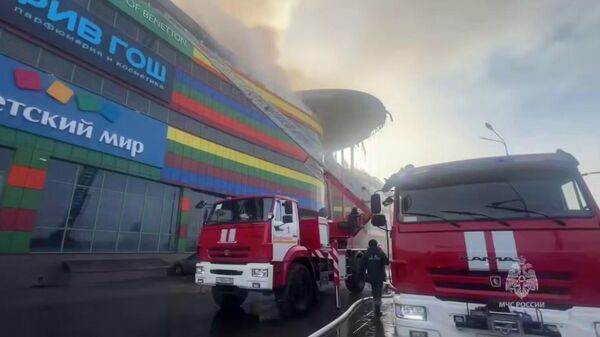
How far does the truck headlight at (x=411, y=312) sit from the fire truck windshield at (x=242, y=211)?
396 cm

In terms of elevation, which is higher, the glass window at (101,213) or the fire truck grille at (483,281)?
the glass window at (101,213)

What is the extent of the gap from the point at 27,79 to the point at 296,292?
1473 centimetres

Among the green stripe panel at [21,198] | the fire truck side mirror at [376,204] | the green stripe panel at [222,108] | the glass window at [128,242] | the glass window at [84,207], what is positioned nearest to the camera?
the fire truck side mirror at [376,204]

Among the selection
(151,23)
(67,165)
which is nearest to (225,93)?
(151,23)

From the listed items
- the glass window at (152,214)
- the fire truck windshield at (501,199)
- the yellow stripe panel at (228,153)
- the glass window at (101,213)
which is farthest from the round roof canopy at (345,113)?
the fire truck windshield at (501,199)

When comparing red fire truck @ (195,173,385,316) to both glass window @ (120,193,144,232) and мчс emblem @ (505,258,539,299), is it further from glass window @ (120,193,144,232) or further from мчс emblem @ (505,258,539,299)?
glass window @ (120,193,144,232)

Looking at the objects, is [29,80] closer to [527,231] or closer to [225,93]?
[225,93]

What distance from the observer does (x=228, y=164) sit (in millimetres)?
23344

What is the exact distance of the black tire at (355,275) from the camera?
10719 mm

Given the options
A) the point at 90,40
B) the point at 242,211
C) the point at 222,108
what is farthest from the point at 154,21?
the point at 242,211

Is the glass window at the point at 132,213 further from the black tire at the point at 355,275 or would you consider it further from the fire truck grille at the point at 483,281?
the fire truck grille at the point at 483,281

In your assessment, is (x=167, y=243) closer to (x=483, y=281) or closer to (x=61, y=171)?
(x=61, y=171)

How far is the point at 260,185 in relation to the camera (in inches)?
1032

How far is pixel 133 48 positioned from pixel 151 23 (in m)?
2.76
